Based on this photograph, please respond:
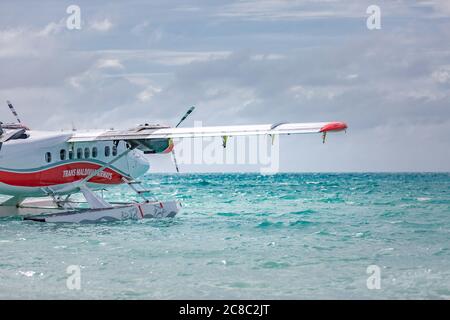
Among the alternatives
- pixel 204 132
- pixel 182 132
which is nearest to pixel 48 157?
pixel 182 132

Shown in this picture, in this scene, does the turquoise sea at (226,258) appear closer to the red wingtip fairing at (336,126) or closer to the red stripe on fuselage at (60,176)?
the red stripe on fuselage at (60,176)

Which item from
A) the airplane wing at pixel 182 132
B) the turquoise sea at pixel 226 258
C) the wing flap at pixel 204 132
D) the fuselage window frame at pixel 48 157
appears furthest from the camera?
the fuselage window frame at pixel 48 157

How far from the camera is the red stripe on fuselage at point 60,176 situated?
21391 mm

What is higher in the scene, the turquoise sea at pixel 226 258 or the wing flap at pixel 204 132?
the wing flap at pixel 204 132

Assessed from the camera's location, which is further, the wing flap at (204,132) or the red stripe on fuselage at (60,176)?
the red stripe on fuselage at (60,176)

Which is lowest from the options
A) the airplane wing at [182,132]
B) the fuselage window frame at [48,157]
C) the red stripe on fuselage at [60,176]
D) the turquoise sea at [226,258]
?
the turquoise sea at [226,258]

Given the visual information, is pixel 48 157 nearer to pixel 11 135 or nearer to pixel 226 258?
pixel 11 135

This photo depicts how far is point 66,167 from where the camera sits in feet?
75.0

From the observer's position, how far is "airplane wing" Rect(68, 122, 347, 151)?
19.6 m

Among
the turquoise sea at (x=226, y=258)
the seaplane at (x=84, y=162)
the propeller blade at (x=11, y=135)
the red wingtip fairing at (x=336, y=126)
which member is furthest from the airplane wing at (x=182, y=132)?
the turquoise sea at (x=226, y=258)

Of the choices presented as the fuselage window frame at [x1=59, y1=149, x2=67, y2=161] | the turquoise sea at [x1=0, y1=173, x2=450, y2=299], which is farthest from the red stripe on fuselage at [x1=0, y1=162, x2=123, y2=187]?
the turquoise sea at [x1=0, y1=173, x2=450, y2=299]
